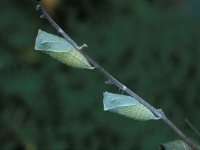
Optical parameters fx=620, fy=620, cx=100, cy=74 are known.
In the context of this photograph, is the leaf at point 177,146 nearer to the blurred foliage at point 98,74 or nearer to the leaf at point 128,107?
the leaf at point 128,107

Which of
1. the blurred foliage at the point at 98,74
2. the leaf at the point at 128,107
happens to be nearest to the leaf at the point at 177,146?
the leaf at the point at 128,107

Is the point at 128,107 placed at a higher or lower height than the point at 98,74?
higher

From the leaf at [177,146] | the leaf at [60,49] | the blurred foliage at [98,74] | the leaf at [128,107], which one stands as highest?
the leaf at [60,49]

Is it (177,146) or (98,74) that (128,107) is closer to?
(177,146)

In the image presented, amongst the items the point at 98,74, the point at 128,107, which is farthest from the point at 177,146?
the point at 98,74

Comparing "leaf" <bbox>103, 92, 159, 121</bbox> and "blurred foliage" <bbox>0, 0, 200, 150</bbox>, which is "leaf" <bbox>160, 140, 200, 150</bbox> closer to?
"leaf" <bbox>103, 92, 159, 121</bbox>

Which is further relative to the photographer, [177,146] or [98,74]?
[98,74]

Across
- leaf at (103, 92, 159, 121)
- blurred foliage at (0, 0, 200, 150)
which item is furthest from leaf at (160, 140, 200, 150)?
blurred foliage at (0, 0, 200, 150)
